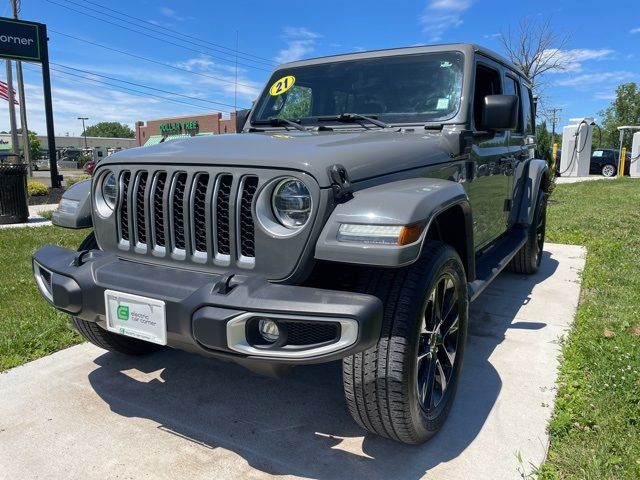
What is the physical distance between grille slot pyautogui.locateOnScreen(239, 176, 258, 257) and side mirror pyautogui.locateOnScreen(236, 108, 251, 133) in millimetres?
1857

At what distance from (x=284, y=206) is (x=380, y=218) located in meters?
0.42

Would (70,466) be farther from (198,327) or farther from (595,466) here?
(595,466)

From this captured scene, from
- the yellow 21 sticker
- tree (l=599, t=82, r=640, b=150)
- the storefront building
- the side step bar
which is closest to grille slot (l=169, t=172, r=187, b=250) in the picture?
the side step bar

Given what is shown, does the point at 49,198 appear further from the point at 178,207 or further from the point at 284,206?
the point at 284,206

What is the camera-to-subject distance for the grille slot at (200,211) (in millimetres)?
2221

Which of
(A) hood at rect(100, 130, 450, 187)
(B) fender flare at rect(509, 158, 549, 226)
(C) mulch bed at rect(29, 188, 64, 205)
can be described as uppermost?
(A) hood at rect(100, 130, 450, 187)

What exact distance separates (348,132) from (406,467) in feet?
5.90

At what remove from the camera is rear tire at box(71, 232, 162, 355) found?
2.86 meters

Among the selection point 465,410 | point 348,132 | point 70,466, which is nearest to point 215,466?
point 70,466

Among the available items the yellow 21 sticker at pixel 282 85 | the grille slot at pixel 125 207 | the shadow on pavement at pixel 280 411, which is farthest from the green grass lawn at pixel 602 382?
the yellow 21 sticker at pixel 282 85

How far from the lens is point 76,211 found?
2734 millimetres

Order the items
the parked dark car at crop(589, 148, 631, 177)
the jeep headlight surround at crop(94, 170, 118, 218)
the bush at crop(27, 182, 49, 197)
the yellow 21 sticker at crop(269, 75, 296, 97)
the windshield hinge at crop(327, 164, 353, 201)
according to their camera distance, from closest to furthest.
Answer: the windshield hinge at crop(327, 164, 353, 201)
the jeep headlight surround at crop(94, 170, 118, 218)
the yellow 21 sticker at crop(269, 75, 296, 97)
the bush at crop(27, 182, 49, 197)
the parked dark car at crop(589, 148, 631, 177)

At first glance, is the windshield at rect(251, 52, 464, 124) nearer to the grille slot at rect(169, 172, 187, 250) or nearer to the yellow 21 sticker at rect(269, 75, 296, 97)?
the yellow 21 sticker at rect(269, 75, 296, 97)

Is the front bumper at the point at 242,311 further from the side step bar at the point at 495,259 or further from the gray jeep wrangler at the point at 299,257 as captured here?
the side step bar at the point at 495,259
